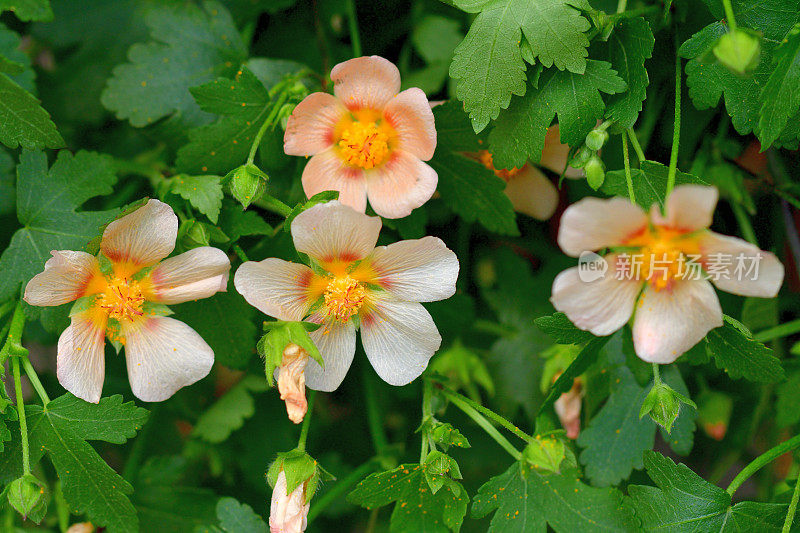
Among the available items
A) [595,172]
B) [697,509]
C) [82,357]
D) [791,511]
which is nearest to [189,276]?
[82,357]

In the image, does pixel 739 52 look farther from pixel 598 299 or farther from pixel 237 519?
pixel 237 519

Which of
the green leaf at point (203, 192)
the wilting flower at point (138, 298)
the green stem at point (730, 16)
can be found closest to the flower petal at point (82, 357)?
the wilting flower at point (138, 298)

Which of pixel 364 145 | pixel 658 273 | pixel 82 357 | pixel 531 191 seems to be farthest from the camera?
pixel 531 191

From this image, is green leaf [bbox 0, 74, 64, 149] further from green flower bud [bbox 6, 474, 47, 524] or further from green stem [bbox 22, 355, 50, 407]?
green flower bud [bbox 6, 474, 47, 524]

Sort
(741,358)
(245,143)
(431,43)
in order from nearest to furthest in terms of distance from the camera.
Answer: (741,358) → (245,143) → (431,43)

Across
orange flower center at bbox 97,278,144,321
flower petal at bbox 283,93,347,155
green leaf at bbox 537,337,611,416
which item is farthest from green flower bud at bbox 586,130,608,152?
orange flower center at bbox 97,278,144,321

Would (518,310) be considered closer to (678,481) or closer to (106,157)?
(678,481)

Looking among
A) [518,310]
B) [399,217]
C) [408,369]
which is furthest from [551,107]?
[518,310]
